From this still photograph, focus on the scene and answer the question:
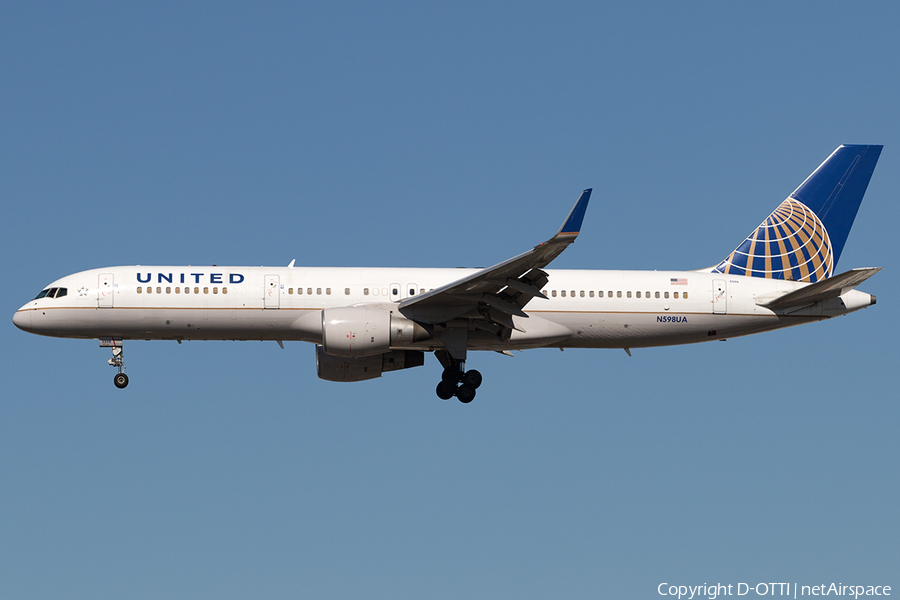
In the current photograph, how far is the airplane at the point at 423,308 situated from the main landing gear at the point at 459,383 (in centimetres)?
3

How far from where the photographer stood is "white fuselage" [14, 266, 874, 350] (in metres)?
35.1

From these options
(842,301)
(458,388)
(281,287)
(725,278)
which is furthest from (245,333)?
(842,301)

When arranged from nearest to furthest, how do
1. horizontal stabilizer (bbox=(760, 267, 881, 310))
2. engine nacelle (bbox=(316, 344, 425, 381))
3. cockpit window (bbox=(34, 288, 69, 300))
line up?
horizontal stabilizer (bbox=(760, 267, 881, 310)) < cockpit window (bbox=(34, 288, 69, 300)) < engine nacelle (bbox=(316, 344, 425, 381))

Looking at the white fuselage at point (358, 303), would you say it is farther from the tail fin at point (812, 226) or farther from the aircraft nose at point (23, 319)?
the tail fin at point (812, 226)

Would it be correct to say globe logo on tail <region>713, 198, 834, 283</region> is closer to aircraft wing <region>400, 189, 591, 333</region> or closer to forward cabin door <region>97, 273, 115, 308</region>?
aircraft wing <region>400, 189, 591, 333</region>

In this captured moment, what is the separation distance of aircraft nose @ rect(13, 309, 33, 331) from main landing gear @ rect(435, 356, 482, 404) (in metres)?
13.2

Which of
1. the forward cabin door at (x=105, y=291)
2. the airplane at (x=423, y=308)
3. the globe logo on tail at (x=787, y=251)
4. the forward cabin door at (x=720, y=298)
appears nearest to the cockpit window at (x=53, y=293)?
the airplane at (x=423, y=308)

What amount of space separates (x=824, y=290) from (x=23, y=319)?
Result: 83.1 feet

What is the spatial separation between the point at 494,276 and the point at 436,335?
11.5 ft

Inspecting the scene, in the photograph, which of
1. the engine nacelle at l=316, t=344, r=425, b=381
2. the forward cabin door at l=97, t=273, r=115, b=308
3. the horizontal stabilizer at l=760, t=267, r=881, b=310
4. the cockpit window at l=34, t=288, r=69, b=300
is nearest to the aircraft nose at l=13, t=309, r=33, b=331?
the cockpit window at l=34, t=288, r=69, b=300

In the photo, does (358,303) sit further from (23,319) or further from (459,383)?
(23,319)

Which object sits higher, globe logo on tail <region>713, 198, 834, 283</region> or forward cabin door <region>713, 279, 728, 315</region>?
globe logo on tail <region>713, 198, 834, 283</region>

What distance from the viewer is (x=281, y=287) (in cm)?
3531

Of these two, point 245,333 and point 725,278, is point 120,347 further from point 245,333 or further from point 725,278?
point 725,278
